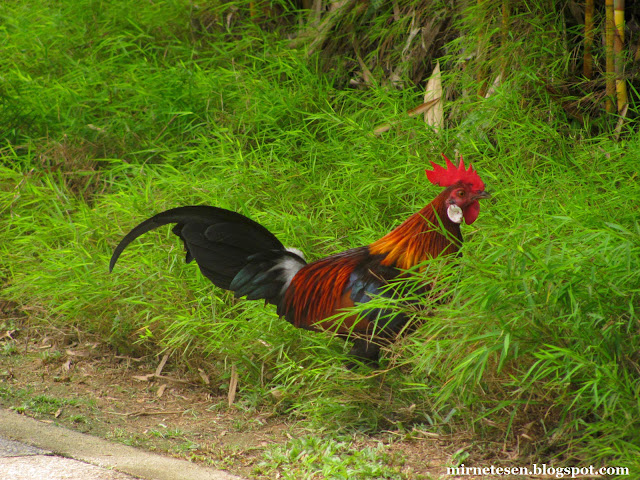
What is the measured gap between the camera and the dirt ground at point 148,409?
2711 mm

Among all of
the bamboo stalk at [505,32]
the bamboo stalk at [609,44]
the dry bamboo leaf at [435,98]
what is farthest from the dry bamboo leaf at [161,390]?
the bamboo stalk at [609,44]

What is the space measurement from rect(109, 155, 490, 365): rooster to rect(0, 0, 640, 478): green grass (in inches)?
5.7

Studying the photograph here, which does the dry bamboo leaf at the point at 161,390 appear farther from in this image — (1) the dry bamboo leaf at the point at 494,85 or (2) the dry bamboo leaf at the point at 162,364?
(1) the dry bamboo leaf at the point at 494,85

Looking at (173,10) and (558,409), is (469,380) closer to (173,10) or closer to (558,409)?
(558,409)

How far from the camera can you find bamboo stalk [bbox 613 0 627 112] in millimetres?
3666

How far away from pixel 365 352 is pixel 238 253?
70 cm

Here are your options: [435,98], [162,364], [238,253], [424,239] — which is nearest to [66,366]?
[162,364]

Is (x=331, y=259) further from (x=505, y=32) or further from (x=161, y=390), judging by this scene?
(x=505, y=32)

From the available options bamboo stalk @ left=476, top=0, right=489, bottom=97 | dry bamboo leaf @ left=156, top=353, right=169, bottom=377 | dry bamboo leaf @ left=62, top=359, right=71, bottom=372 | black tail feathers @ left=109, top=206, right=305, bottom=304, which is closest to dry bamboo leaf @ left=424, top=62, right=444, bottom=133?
bamboo stalk @ left=476, top=0, right=489, bottom=97

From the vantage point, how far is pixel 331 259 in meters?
3.12

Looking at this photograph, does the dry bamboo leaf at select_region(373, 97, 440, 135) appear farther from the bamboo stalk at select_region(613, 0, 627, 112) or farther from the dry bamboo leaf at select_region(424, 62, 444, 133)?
the bamboo stalk at select_region(613, 0, 627, 112)

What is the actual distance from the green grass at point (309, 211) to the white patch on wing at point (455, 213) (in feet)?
0.53

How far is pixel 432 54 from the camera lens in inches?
188

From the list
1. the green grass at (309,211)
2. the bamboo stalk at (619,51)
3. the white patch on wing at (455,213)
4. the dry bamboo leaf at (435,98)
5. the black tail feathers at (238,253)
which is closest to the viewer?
the green grass at (309,211)
